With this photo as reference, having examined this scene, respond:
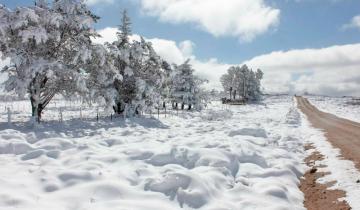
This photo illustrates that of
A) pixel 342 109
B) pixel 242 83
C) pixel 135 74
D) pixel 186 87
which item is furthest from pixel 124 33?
pixel 242 83

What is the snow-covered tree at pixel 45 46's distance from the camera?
75.6 ft

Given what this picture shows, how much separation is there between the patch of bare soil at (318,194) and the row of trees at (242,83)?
9181 centimetres

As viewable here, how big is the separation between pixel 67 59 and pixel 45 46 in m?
1.91

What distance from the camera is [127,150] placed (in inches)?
557

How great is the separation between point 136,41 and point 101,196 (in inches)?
1074

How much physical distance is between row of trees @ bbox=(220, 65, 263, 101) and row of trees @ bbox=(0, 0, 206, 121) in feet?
239

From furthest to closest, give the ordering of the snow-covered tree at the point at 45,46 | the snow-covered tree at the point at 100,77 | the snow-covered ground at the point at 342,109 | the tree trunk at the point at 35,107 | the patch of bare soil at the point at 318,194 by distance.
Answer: the snow-covered ground at the point at 342,109 < the snow-covered tree at the point at 100,77 < the tree trunk at the point at 35,107 < the snow-covered tree at the point at 45,46 < the patch of bare soil at the point at 318,194

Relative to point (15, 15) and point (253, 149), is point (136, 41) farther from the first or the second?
point (253, 149)

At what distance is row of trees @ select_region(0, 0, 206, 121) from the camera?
23.2m

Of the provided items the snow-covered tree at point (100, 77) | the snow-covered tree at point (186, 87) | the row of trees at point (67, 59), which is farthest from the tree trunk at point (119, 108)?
the snow-covered tree at point (186, 87)

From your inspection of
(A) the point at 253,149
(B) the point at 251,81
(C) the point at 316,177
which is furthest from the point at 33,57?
(B) the point at 251,81

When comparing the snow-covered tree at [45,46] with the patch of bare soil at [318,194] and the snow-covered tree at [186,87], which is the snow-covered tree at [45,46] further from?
A: the snow-covered tree at [186,87]

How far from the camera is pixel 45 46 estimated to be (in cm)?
2520

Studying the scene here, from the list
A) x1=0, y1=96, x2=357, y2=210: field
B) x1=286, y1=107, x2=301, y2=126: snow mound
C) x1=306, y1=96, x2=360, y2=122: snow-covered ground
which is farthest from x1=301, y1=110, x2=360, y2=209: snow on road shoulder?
x1=306, y1=96, x2=360, y2=122: snow-covered ground
